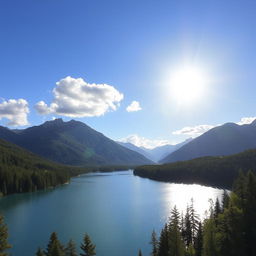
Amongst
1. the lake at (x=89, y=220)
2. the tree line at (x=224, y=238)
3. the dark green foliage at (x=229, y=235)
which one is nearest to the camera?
the tree line at (x=224, y=238)

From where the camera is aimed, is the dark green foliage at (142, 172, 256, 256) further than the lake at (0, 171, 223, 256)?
No

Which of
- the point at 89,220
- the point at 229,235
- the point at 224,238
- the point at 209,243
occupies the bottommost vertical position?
A: the point at 89,220

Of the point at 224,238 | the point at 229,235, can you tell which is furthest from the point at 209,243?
the point at 224,238

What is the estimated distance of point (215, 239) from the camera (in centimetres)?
4141

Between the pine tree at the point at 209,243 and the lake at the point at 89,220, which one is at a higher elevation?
the pine tree at the point at 209,243

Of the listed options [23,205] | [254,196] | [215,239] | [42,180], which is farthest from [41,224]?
[42,180]

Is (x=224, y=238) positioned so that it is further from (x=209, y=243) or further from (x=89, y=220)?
(x=89, y=220)

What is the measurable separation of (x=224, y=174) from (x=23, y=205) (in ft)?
496

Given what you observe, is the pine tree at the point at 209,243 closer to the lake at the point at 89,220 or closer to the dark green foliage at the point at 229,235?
the dark green foliage at the point at 229,235

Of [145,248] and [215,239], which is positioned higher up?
[215,239]

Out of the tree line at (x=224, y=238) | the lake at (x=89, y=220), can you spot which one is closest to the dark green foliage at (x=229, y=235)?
the tree line at (x=224, y=238)

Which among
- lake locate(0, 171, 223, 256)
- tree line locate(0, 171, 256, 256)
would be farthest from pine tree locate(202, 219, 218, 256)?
lake locate(0, 171, 223, 256)

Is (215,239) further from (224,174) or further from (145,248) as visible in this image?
(224,174)

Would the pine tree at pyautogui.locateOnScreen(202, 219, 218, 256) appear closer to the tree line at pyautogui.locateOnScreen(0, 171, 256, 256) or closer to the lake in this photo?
the tree line at pyautogui.locateOnScreen(0, 171, 256, 256)
